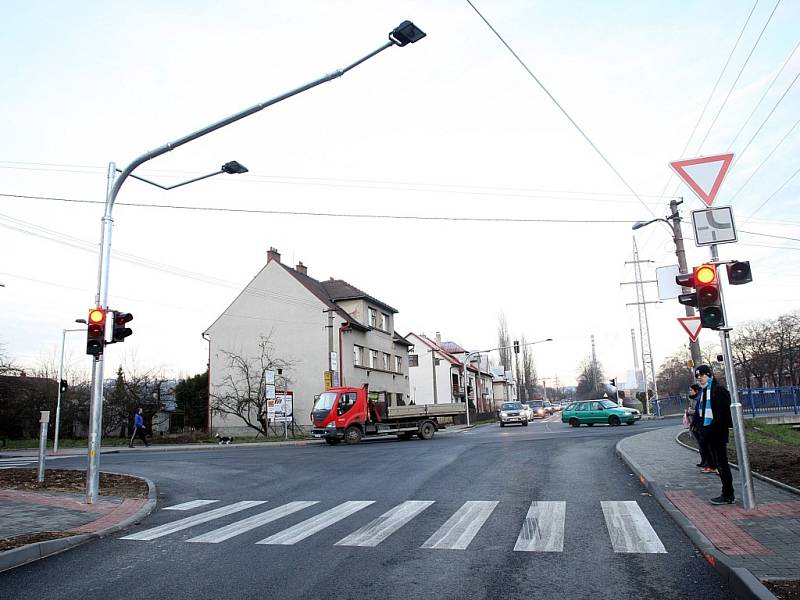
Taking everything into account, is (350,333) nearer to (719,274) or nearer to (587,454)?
(587,454)

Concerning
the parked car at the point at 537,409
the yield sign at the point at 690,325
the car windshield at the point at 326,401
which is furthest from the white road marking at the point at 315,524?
the parked car at the point at 537,409

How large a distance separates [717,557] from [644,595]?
3.61 ft

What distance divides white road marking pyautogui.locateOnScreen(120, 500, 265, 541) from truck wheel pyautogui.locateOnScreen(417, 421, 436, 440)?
1829cm

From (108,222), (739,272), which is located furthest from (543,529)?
(108,222)

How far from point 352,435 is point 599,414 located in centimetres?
1520

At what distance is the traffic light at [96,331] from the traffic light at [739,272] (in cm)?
1025

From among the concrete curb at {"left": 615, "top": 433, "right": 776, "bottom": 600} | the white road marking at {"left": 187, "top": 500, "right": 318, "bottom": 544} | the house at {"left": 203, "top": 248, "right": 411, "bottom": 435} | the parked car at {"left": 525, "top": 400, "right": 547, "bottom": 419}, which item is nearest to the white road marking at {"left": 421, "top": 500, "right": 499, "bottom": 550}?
the concrete curb at {"left": 615, "top": 433, "right": 776, "bottom": 600}

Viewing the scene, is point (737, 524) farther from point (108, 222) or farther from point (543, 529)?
point (108, 222)

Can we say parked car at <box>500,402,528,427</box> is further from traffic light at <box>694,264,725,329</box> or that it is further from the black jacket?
traffic light at <box>694,264,725,329</box>

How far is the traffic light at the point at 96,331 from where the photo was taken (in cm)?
1072

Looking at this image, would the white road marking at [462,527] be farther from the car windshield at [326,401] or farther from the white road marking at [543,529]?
the car windshield at [326,401]

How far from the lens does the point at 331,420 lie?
26062 mm

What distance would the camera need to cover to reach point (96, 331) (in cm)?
1077

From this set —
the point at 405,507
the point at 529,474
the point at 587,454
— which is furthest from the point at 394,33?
the point at 587,454
